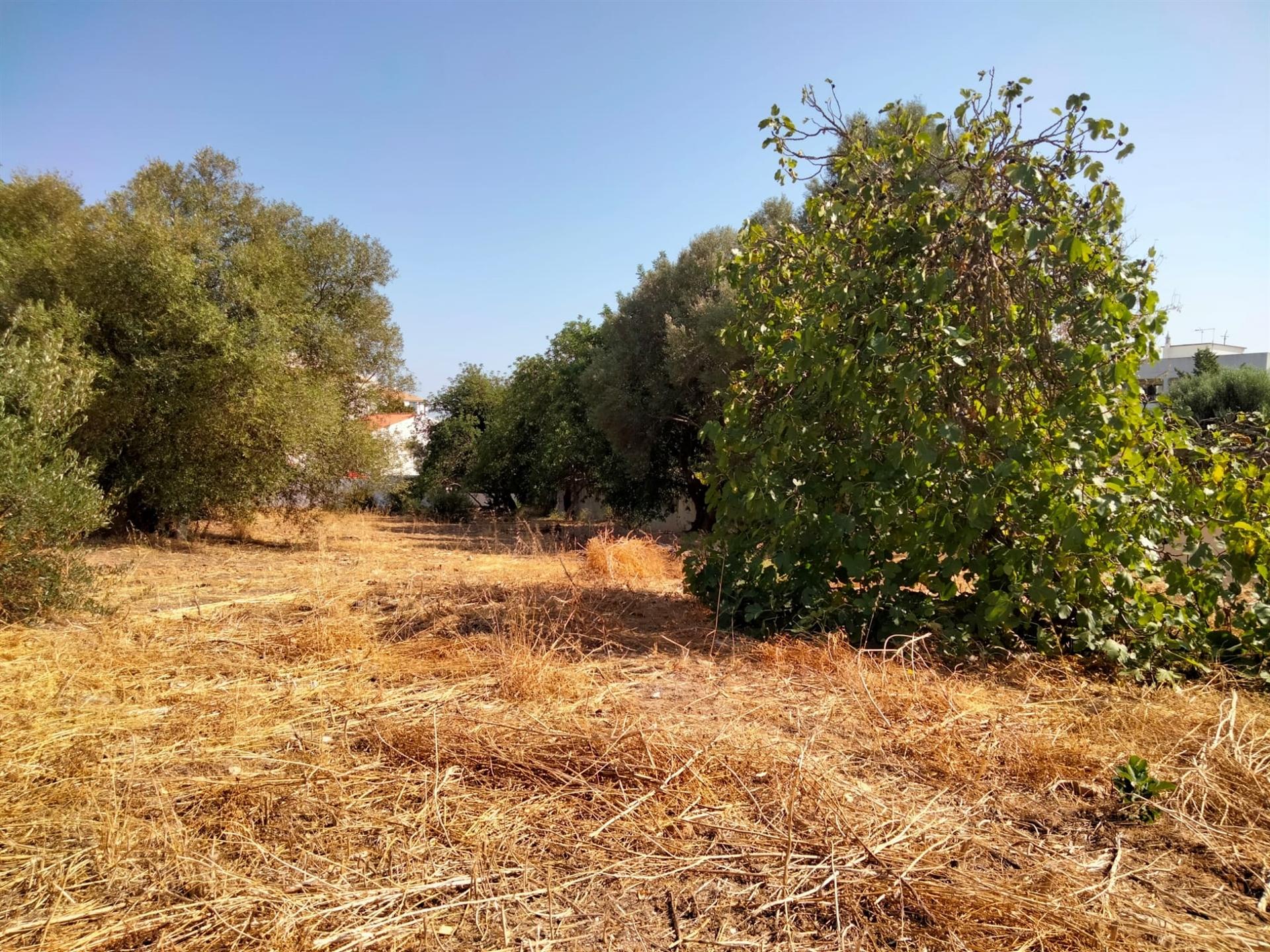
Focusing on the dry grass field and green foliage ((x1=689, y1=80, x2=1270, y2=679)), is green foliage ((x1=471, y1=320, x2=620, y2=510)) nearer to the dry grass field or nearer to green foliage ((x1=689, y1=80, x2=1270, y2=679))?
green foliage ((x1=689, y1=80, x2=1270, y2=679))

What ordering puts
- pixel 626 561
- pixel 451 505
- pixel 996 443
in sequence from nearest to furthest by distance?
pixel 996 443 < pixel 626 561 < pixel 451 505

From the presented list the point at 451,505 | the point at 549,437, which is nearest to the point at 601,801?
the point at 549,437

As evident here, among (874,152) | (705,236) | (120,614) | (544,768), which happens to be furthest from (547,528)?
(544,768)

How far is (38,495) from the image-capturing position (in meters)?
5.38

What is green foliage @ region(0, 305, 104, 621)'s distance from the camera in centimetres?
524

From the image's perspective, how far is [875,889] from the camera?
2166mm

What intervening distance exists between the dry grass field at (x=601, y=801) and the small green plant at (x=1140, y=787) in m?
0.06

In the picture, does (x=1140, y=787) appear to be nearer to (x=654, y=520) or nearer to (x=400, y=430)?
(x=654, y=520)

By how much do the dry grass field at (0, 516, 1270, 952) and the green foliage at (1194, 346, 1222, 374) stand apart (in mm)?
29732

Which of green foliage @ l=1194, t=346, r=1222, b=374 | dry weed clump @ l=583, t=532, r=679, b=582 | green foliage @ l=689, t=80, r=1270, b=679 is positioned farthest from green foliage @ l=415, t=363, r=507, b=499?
green foliage @ l=1194, t=346, r=1222, b=374

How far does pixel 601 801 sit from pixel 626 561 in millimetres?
6331

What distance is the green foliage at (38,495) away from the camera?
17.2 feet

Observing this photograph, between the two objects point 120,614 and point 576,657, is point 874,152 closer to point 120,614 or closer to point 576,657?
point 576,657

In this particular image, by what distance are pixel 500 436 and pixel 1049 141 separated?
2213 centimetres
